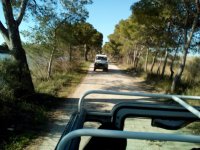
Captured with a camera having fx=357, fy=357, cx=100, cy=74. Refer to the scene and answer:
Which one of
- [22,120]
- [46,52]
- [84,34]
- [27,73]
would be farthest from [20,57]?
[84,34]

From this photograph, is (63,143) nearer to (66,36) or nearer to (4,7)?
(4,7)

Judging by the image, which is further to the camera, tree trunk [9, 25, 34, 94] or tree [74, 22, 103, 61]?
tree [74, 22, 103, 61]

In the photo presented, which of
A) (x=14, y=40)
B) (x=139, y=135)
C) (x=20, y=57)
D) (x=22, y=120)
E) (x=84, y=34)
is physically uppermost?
(x=84, y=34)

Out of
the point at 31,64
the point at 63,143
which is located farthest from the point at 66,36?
the point at 63,143

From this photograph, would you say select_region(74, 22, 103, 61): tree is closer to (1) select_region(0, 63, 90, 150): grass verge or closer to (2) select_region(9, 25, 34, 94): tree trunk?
(2) select_region(9, 25, 34, 94): tree trunk

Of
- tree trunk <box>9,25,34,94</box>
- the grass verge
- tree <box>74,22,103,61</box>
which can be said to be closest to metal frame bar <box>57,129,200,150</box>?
the grass verge

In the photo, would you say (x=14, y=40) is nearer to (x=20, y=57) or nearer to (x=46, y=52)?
(x=20, y=57)

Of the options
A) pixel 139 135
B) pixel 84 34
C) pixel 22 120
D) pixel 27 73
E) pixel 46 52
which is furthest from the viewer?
pixel 84 34

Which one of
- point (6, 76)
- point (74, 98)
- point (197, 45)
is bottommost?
point (74, 98)

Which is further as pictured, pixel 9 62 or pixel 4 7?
pixel 4 7

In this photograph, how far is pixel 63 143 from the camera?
2.14 meters

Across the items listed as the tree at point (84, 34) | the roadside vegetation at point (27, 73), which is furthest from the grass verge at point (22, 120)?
the tree at point (84, 34)

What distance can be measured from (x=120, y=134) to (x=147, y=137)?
0.16 meters

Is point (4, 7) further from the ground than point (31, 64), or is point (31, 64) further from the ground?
point (4, 7)
